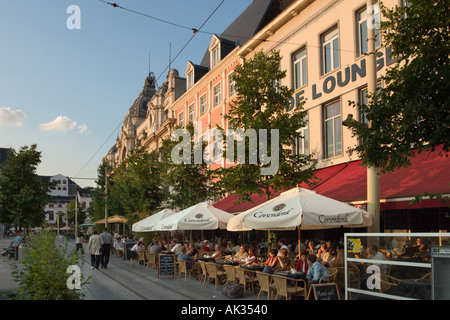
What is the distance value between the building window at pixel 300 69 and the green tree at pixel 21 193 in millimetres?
18355

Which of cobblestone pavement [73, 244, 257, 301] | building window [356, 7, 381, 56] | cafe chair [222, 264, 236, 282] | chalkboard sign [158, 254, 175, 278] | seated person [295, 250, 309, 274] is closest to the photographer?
seated person [295, 250, 309, 274]

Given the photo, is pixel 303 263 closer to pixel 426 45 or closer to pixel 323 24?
pixel 426 45

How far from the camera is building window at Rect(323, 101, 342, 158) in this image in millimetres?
17094

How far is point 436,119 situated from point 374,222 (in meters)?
3.62

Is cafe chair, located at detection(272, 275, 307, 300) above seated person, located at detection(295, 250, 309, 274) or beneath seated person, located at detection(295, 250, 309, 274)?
beneath

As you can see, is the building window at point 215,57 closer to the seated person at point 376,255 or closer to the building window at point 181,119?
the building window at point 181,119

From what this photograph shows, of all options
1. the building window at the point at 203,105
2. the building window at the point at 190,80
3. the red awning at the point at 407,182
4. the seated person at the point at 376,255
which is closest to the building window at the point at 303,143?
the red awning at the point at 407,182

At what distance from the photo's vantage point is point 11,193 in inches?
1122

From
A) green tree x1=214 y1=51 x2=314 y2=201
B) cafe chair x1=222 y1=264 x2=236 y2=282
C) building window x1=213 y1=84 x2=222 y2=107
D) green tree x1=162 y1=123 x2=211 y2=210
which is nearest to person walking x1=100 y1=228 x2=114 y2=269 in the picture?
green tree x1=162 y1=123 x2=211 y2=210

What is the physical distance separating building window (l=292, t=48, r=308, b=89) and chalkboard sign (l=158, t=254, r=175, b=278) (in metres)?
9.46

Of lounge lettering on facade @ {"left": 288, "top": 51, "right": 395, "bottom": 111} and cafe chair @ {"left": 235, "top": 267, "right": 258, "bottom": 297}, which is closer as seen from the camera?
cafe chair @ {"left": 235, "top": 267, "right": 258, "bottom": 297}

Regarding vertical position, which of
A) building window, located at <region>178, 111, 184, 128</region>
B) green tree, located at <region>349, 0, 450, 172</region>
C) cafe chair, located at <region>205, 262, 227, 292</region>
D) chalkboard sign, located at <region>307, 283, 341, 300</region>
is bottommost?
cafe chair, located at <region>205, 262, 227, 292</region>

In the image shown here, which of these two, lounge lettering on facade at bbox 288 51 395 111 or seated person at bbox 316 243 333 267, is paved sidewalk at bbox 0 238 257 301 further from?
lounge lettering on facade at bbox 288 51 395 111

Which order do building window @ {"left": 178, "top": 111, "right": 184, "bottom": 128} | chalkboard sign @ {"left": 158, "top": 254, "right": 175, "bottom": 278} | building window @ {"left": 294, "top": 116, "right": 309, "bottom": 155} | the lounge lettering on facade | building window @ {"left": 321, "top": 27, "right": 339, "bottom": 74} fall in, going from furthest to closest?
building window @ {"left": 178, "top": 111, "right": 184, "bottom": 128} → building window @ {"left": 294, "top": 116, "right": 309, "bottom": 155} → building window @ {"left": 321, "top": 27, "right": 339, "bottom": 74} → chalkboard sign @ {"left": 158, "top": 254, "right": 175, "bottom": 278} → the lounge lettering on facade
